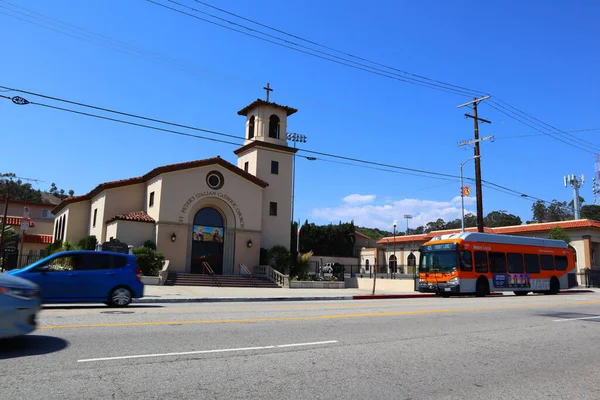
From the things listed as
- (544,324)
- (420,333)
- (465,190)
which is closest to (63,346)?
(420,333)

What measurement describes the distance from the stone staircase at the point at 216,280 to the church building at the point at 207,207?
2027 mm

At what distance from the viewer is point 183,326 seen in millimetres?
9758

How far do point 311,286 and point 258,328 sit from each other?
22.7m

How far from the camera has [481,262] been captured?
24.4 metres

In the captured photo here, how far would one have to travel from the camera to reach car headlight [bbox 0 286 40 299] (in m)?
6.70

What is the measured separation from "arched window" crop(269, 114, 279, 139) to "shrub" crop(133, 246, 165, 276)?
52.5 ft

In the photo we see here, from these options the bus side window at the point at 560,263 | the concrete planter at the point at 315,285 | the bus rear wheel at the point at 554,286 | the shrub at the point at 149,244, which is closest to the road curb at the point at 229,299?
the concrete planter at the point at 315,285

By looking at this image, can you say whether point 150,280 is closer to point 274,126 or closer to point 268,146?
point 268,146

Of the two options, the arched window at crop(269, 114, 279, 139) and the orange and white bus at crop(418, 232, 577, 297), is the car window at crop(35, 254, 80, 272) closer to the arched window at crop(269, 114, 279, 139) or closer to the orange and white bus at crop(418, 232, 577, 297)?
the orange and white bus at crop(418, 232, 577, 297)

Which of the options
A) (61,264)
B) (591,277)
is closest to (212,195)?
(61,264)

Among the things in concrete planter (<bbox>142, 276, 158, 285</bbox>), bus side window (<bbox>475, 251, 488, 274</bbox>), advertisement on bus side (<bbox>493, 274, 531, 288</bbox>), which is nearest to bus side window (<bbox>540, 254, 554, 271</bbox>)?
advertisement on bus side (<bbox>493, 274, 531, 288</bbox>)

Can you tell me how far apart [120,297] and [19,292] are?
7756mm

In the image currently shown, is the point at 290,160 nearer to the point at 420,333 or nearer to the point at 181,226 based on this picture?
the point at 181,226

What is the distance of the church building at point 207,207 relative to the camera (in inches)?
1259
